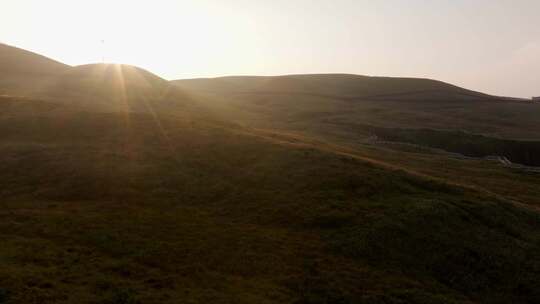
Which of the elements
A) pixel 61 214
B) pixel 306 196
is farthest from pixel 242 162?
pixel 61 214

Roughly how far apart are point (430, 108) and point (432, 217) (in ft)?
538

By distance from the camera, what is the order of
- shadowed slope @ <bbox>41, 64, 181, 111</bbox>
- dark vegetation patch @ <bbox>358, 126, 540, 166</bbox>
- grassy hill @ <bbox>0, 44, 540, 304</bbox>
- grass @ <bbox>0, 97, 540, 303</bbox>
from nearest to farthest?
grass @ <bbox>0, 97, 540, 303</bbox>
grassy hill @ <bbox>0, 44, 540, 304</bbox>
shadowed slope @ <bbox>41, 64, 181, 111</bbox>
dark vegetation patch @ <bbox>358, 126, 540, 166</bbox>

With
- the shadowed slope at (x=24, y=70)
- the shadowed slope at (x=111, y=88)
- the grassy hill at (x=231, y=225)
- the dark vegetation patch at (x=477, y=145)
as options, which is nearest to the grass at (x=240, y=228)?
the grassy hill at (x=231, y=225)

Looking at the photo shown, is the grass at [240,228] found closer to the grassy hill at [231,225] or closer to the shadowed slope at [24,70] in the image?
the grassy hill at [231,225]

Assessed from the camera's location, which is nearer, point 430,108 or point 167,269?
point 167,269

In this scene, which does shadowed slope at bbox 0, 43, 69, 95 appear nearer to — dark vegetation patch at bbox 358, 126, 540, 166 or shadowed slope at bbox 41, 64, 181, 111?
shadowed slope at bbox 41, 64, 181, 111

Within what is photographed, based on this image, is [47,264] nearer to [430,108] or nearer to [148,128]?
[148,128]

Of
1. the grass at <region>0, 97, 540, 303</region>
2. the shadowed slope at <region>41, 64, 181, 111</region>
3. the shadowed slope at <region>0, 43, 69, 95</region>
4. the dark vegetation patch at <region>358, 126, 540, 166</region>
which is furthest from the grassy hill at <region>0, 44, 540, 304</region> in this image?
the shadowed slope at <region>0, 43, 69, 95</region>

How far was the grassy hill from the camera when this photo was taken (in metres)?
24.9

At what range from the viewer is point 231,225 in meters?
33.7

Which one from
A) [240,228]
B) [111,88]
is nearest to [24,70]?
[111,88]

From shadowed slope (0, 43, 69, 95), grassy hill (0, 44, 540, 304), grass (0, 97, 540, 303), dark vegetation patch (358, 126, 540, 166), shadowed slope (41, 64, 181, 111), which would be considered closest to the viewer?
grass (0, 97, 540, 303)

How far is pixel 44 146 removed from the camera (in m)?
49.3

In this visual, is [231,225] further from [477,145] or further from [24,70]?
[24,70]
